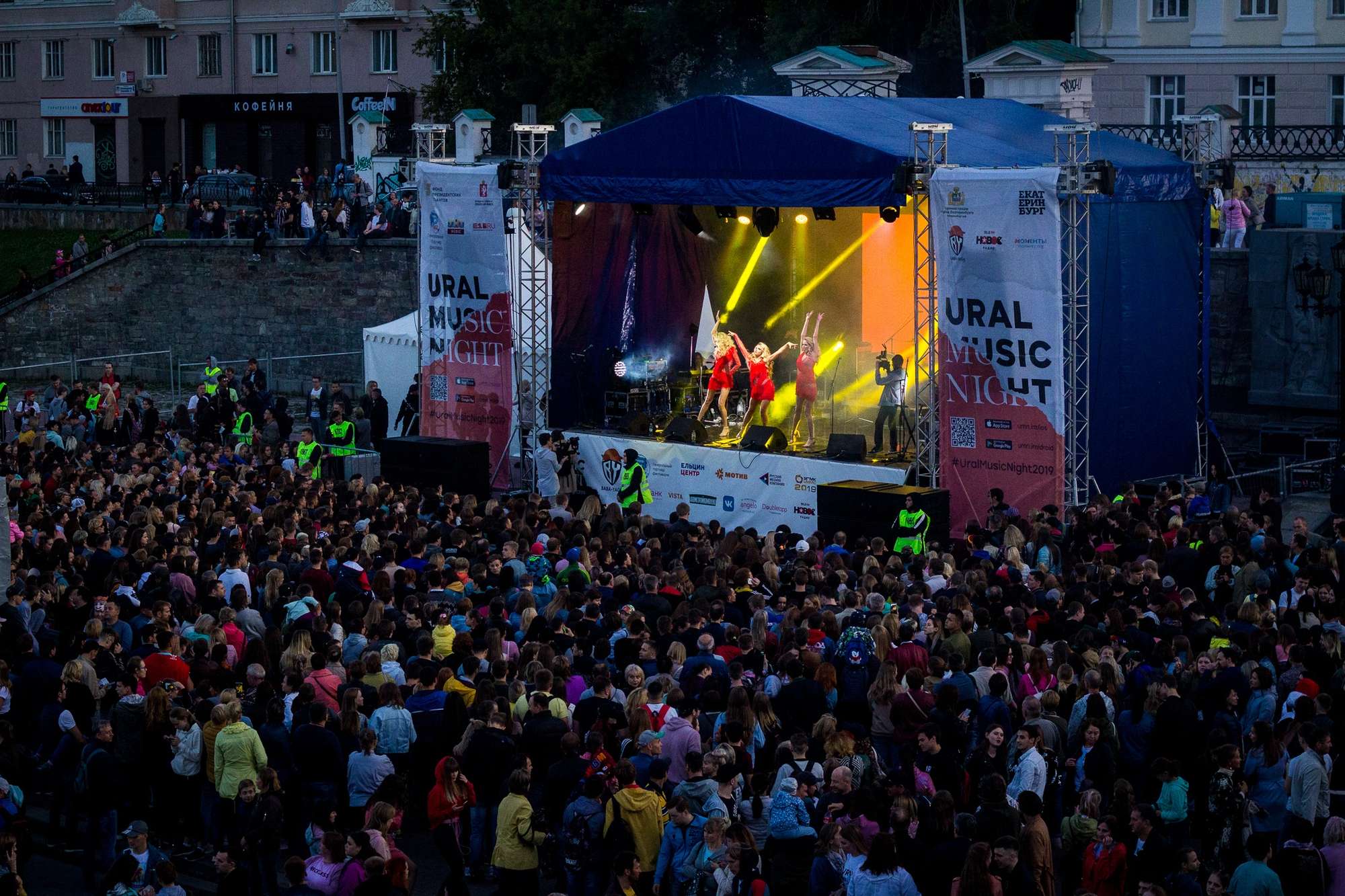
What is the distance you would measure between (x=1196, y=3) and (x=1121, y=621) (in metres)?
27.8

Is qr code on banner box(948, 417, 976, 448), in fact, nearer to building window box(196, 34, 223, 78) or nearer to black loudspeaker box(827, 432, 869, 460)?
black loudspeaker box(827, 432, 869, 460)

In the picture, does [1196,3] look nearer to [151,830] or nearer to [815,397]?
[815,397]

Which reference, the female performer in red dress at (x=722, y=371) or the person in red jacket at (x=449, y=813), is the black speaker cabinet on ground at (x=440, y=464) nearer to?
the female performer in red dress at (x=722, y=371)

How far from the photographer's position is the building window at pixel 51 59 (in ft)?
185

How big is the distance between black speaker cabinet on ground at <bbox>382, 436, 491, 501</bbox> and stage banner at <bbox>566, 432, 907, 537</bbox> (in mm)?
1271

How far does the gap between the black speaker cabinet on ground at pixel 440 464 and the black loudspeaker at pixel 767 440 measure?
12.0 feet

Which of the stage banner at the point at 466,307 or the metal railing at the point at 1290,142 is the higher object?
the metal railing at the point at 1290,142

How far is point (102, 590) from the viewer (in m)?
16.8

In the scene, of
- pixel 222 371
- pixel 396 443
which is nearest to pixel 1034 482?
pixel 396 443

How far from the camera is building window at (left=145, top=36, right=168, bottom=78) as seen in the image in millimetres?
54469

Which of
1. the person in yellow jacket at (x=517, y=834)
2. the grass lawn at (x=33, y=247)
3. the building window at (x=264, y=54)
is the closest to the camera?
the person in yellow jacket at (x=517, y=834)

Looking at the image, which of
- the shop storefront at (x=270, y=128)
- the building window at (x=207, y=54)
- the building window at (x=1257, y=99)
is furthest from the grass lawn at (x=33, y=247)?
the building window at (x=1257, y=99)

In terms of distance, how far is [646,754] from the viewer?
11461 mm

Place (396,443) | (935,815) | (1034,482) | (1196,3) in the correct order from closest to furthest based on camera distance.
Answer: (935,815)
(1034,482)
(396,443)
(1196,3)
